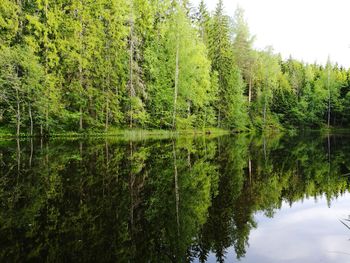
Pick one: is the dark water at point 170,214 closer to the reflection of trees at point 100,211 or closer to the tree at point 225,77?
the reflection of trees at point 100,211

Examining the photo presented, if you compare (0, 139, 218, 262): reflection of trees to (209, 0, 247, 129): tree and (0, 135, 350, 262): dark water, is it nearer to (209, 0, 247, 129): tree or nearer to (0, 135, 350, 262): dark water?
(0, 135, 350, 262): dark water

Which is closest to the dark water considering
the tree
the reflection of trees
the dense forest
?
the reflection of trees

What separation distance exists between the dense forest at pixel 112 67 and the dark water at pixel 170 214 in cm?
1749

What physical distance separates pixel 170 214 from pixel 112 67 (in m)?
29.0

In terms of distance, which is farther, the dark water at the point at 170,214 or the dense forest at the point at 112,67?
the dense forest at the point at 112,67

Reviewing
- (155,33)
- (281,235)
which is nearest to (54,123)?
(155,33)

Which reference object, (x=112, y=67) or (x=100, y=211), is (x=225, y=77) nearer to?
(x=112, y=67)

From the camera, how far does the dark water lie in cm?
514

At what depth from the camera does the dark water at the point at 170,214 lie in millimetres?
5137

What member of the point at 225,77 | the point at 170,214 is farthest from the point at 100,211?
the point at 225,77

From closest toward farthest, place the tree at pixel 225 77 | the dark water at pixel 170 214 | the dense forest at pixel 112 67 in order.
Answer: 1. the dark water at pixel 170 214
2. the dense forest at pixel 112 67
3. the tree at pixel 225 77

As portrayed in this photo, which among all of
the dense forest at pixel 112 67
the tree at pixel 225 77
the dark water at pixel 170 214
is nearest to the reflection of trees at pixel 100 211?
the dark water at pixel 170 214

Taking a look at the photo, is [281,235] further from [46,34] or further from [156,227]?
[46,34]

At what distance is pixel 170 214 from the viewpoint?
6.95 metres
